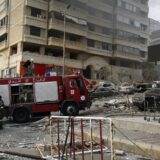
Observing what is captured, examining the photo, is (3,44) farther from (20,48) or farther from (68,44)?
(68,44)

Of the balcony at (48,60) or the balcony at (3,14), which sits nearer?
the balcony at (48,60)

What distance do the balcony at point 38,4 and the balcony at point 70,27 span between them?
1985 millimetres

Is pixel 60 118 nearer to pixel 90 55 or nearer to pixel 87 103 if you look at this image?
pixel 87 103

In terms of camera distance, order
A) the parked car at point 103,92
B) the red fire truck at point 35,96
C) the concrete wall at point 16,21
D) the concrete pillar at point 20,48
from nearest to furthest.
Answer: the red fire truck at point 35,96, the parked car at point 103,92, the concrete pillar at point 20,48, the concrete wall at point 16,21

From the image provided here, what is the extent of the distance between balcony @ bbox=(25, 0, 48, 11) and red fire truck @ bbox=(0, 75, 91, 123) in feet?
82.3

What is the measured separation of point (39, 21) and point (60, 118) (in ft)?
123

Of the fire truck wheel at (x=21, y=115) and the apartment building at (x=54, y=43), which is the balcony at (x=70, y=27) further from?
the fire truck wheel at (x=21, y=115)

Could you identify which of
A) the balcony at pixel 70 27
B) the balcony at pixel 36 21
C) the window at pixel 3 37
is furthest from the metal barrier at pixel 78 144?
the window at pixel 3 37

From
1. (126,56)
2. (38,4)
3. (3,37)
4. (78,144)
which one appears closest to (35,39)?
(38,4)

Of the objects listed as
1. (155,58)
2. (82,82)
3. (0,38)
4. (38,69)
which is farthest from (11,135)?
(155,58)

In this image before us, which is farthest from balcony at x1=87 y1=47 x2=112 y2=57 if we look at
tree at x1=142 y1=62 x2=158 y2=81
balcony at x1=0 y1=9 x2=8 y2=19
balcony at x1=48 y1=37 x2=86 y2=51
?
balcony at x1=0 y1=9 x2=8 y2=19

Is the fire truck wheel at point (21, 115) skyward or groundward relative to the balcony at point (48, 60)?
groundward

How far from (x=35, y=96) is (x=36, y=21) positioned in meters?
25.8

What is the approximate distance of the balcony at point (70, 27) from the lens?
150 ft
